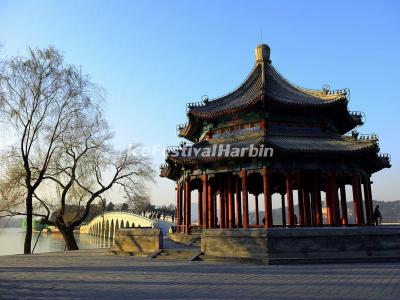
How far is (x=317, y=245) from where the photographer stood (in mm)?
15641

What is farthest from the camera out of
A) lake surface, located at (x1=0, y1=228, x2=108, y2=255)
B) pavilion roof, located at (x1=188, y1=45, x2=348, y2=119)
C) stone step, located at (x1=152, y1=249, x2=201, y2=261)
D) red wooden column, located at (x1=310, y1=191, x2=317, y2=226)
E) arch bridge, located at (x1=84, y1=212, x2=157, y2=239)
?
lake surface, located at (x1=0, y1=228, x2=108, y2=255)

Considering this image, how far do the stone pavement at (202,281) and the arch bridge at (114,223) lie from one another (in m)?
19.9

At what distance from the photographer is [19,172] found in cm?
2314

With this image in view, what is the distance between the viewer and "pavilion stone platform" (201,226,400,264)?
1538 centimetres

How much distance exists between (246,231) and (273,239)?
1192 mm

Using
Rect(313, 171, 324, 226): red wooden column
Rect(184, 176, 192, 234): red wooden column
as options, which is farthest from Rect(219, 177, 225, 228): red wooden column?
Rect(313, 171, 324, 226): red wooden column

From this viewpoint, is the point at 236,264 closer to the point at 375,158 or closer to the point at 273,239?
the point at 273,239

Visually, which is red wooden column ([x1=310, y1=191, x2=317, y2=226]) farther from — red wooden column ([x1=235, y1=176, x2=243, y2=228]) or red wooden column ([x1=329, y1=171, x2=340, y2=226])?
red wooden column ([x1=235, y1=176, x2=243, y2=228])

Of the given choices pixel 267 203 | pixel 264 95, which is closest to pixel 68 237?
pixel 267 203

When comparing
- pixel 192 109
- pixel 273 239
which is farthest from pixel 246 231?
pixel 192 109

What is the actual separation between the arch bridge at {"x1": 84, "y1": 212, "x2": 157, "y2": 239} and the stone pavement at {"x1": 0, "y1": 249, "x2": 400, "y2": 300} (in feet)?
65.4

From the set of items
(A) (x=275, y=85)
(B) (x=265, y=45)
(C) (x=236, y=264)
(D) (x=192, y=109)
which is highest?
(B) (x=265, y=45)

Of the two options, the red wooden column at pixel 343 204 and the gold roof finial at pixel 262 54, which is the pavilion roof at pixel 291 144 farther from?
the gold roof finial at pixel 262 54

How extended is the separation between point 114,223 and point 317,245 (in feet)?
223
